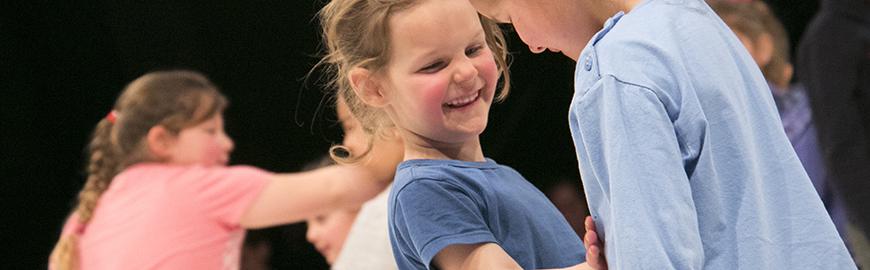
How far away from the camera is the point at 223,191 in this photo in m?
2.77

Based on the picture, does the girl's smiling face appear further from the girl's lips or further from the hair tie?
the hair tie

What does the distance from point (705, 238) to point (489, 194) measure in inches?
15.5

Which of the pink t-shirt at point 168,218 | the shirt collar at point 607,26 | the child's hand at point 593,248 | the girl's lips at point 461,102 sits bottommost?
the pink t-shirt at point 168,218

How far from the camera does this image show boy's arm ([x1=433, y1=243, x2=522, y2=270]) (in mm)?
1424

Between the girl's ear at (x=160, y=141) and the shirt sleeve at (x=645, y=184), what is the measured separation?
183 centimetres

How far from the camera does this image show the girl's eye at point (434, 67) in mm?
1566

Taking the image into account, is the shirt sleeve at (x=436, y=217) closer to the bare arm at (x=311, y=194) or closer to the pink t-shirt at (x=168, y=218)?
the bare arm at (x=311, y=194)

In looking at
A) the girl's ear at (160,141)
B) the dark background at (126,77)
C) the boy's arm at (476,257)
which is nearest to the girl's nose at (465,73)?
the boy's arm at (476,257)

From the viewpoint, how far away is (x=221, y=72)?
304cm

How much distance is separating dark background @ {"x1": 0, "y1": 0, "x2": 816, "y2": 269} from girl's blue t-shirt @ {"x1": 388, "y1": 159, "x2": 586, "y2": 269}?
4.11ft

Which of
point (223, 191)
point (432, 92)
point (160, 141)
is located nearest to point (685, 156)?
point (432, 92)

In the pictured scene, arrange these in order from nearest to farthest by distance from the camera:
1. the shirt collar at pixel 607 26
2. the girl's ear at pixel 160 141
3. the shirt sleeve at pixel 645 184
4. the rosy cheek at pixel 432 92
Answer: the shirt sleeve at pixel 645 184 < the shirt collar at pixel 607 26 < the rosy cheek at pixel 432 92 < the girl's ear at pixel 160 141

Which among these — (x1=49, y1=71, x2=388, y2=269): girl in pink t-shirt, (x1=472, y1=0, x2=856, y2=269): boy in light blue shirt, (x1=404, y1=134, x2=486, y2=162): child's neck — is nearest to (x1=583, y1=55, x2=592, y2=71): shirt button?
(x1=472, y1=0, x2=856, y2=269): boy in light blue shirt

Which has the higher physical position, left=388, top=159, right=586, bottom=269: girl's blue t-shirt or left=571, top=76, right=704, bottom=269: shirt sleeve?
left=571, top=76, right=704, bottom=269: shirt sleeve
